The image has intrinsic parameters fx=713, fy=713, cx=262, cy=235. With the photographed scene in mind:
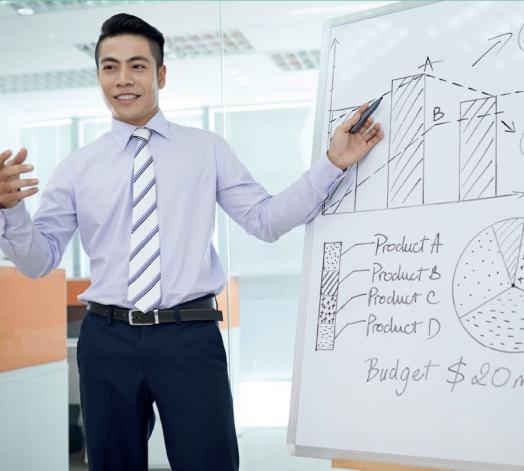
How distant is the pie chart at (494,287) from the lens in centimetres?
140

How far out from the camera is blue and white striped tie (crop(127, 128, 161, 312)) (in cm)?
165

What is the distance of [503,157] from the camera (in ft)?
4.80

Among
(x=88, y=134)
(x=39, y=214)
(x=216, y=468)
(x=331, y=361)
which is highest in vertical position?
(x=88, y=134)

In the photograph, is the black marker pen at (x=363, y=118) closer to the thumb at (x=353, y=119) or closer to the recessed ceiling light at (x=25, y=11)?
the thumb at (x=353, y=119)

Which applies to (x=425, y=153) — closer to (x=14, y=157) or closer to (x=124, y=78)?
(x=124, y=78)

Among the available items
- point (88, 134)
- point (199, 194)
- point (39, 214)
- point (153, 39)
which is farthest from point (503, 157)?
point (88, 134)

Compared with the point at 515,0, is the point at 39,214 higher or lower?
lower

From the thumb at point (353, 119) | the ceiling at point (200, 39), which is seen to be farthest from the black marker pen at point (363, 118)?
the ceiling at point (200, 39)

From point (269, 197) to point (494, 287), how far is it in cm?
64

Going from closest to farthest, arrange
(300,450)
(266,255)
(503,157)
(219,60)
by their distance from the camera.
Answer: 1. (503,157)
2. (300,450)
3. (266,255)
4. (219,60)

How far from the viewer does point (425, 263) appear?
5.00ft

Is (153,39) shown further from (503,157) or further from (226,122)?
(226,122)

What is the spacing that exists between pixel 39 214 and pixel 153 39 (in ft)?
1.74

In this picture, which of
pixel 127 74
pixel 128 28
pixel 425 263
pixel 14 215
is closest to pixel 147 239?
pixel 14 215
